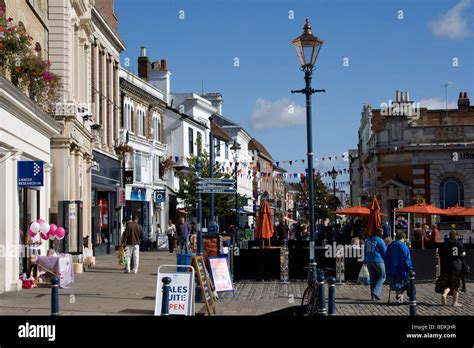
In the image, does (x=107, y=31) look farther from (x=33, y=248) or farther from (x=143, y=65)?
(x=33, y=248)

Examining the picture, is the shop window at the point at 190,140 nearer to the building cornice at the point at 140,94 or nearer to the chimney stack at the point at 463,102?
the building cornice at the point at 140,94

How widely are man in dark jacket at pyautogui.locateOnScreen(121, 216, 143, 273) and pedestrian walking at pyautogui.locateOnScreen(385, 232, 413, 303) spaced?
976cm

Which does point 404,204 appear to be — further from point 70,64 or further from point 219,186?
point 219,186

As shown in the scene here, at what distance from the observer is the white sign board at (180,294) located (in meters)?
13.8

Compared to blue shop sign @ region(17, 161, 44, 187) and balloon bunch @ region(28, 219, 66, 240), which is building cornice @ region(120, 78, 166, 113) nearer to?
balloon bunch @ region(28, 219, 66, 240)

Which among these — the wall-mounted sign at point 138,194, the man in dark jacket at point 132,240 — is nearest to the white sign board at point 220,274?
the man in dark jacket at point 132,240

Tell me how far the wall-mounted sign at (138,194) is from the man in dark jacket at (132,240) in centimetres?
2182

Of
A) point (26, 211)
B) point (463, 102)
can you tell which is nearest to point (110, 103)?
point (26, 211)

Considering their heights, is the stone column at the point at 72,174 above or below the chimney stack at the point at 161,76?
below

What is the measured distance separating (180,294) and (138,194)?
117ft

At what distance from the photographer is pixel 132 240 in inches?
1018

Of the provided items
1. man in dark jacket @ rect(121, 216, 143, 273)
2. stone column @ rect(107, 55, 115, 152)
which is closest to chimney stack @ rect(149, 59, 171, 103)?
stone column @ rect(107, 55, 115, 152)
